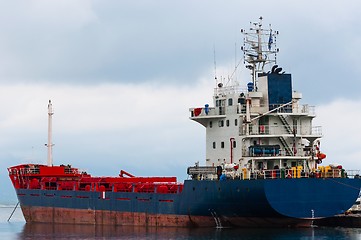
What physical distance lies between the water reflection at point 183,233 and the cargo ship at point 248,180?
0.70 meters

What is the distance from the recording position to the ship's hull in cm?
4722

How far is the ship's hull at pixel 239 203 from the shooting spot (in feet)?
155

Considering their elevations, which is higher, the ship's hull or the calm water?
the ship's hull

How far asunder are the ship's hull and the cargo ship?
0.19 ft

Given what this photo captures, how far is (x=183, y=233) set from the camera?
4912 centimetres

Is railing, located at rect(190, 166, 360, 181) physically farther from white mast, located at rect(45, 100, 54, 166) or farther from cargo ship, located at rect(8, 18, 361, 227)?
white mast, located at rect(45, 100, 54, 166)

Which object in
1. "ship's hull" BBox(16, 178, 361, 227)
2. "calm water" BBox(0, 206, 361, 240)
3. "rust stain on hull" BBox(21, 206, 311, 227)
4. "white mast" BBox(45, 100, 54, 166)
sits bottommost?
"calm water" BBox(0, 206, 361, 240)

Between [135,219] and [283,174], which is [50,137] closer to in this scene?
[135,219]

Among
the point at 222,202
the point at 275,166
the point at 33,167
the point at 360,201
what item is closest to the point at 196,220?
the point at 222,202

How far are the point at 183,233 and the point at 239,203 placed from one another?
3.79 m

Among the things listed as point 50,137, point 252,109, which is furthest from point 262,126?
point 50,137

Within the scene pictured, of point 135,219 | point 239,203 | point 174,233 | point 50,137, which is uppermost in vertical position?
point 50,137

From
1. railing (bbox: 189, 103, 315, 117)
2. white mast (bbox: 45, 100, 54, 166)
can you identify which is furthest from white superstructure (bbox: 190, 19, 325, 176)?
white mast (bbox: 45, 100, 54, 166)

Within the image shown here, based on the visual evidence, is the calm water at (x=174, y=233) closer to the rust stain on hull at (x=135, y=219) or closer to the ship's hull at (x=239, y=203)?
the rust stain on hull at (x=135, y=219)
